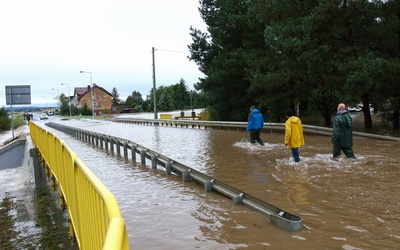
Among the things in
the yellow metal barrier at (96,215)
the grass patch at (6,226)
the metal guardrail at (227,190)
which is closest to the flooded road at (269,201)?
the metal guardrail at (227,190)

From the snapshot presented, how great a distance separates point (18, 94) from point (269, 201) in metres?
20.2

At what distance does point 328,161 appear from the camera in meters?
10.0

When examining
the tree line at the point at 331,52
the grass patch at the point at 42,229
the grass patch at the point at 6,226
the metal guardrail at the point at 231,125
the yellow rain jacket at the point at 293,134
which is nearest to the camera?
the grass patch at the point at 42,229

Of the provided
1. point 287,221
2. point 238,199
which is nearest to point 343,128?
point 238,199

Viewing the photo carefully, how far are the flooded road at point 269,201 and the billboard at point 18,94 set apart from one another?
508 inches

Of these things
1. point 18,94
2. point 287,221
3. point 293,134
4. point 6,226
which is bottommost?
point 6,226

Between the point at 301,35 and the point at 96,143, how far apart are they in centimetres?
1180

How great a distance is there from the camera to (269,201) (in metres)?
6.61

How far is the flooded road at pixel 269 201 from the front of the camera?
485cm

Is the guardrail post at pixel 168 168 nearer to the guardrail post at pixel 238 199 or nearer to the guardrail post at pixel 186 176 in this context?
the guardrail post at pixel 186 176

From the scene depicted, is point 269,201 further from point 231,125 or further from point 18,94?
point 18,94

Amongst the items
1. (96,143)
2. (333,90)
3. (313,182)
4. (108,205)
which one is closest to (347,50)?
(333,90)

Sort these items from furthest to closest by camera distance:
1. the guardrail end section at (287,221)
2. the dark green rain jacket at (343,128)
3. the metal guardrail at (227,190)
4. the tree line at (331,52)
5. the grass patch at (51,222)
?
the tree line at (331,52), the dark green rain jacket at (343,128), the grass patch at (51,222), the metal guardrail at (227,190), the guardrail end section at (287,221)

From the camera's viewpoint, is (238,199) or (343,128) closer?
(238,199)
